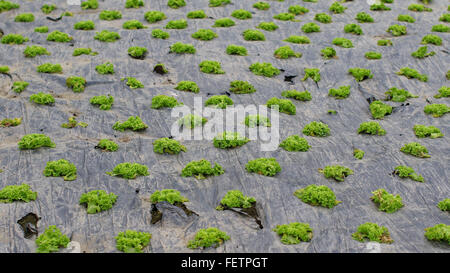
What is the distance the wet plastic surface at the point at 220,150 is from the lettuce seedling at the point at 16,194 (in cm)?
21

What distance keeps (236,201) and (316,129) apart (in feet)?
13.6

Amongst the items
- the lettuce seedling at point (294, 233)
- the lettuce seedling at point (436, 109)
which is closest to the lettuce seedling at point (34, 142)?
the lettuce seedling at point (294, 233)

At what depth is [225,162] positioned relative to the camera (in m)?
11.5

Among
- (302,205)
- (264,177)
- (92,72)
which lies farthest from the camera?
(92,72)

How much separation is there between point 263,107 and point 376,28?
342 inches

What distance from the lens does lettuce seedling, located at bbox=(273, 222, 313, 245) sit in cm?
902

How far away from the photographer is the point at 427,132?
1273cm

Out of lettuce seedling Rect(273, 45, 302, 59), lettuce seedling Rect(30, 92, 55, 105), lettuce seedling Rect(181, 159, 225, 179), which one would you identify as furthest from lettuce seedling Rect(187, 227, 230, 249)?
lettuce seedling Rect(273, 45, 302, 59)

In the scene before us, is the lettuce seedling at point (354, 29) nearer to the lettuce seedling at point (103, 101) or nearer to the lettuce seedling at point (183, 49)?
the lettuce seedling at point (183, 49)

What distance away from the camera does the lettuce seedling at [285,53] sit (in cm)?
1662

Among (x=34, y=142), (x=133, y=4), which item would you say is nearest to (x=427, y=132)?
(x=34, y=142)

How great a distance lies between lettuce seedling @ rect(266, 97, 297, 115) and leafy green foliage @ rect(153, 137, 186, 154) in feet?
12.4
